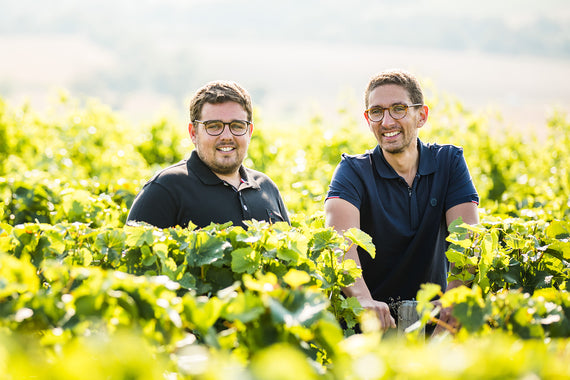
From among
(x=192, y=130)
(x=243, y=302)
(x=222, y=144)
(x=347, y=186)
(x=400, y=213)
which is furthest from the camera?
(x=192, y=130)

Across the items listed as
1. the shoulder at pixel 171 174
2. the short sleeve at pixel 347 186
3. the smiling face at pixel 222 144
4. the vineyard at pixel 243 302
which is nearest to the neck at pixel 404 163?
the short sleeve at pixel 347 186

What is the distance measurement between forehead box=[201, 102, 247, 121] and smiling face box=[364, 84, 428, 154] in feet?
2.91

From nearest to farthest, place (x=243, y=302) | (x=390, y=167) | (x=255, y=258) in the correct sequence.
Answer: (x=243, y=302) < (x=255, y=258) < (x=390, y=167)

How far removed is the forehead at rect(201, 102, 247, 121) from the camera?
3.76 m

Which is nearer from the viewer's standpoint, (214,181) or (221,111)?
(214,181)

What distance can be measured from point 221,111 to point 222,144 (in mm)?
219

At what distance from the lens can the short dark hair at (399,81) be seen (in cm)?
347

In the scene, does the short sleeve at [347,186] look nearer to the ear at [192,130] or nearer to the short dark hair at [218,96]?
the short dark hair at [218,96]

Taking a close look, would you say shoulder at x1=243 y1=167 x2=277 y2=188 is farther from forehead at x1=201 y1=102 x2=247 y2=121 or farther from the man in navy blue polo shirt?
the man in navy blue polo shirt

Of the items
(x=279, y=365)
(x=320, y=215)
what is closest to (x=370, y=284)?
(x=320, y=215)

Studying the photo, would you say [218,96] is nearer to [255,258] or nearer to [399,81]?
[399,81]

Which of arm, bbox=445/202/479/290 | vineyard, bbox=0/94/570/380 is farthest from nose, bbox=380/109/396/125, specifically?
vineyard, bbox=0/94/570/380

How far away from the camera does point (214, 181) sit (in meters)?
3.63

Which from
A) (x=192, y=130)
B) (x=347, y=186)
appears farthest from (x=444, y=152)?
(x=192, y=130)
